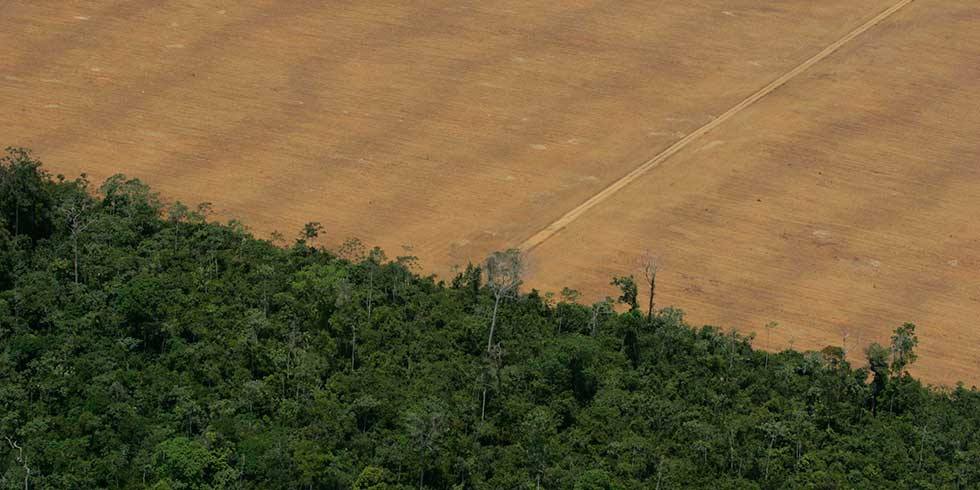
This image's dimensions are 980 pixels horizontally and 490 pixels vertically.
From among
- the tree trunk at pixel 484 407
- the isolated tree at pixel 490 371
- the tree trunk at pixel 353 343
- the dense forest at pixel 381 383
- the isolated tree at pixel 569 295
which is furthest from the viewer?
the isolated tree at pixel 569 295

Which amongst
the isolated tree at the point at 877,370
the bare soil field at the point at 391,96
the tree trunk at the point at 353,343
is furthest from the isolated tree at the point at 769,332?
the tree trunk at the point at 353,343

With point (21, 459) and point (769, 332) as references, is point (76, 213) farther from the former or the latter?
point (769, 332)

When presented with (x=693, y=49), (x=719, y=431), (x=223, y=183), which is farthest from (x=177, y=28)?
(x=719, y=431)

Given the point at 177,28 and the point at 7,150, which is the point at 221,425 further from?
the point at 177,28

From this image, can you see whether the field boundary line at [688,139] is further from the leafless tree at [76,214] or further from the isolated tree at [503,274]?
the leafless tree at [76,214]

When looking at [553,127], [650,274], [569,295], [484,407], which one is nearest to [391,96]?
[553,127]

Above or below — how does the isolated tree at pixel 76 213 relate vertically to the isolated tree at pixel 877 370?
above

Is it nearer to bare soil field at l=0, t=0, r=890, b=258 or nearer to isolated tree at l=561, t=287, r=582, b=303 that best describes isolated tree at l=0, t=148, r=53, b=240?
bare soil field at l=0, t=0, r=890, b=258
